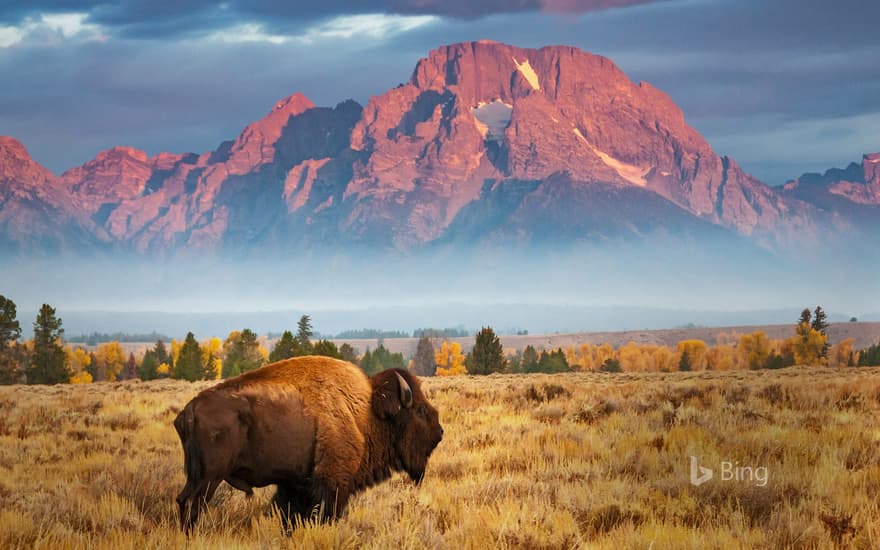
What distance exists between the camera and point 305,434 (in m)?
8.11

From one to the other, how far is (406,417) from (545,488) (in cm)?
191

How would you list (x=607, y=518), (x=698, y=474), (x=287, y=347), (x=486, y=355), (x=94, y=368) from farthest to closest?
(x=94, y=368) → (x=486, y=355) → (x=287, y=347) → (x=698, y=474) → (x=607, y=518)

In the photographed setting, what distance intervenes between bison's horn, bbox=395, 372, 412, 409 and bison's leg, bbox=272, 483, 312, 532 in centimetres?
140

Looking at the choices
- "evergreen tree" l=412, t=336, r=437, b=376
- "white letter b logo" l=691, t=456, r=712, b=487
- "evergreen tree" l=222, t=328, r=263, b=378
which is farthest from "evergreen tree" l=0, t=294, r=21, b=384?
"evergreen tree" l=412, t=336, r=437, b=376

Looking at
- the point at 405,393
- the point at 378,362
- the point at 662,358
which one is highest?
the point at 405,393

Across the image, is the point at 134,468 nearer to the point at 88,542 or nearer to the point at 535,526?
the point at 88,542

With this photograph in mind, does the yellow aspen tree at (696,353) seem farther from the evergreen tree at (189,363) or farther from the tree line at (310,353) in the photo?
the evergreen tree at (189,363)

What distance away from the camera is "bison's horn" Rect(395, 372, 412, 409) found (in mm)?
8820

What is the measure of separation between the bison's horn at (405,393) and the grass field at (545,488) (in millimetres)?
1121

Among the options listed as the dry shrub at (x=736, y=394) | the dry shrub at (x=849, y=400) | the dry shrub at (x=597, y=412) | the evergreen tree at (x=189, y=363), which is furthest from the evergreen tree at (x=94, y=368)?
the dry shrub at (x=849, y=400)

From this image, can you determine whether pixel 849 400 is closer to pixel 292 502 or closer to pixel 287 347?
pixel 292 502

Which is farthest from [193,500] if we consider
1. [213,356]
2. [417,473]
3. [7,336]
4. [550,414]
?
[213,356]

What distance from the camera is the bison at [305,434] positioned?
24.9ft

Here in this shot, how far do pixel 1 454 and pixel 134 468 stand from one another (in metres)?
3.03
